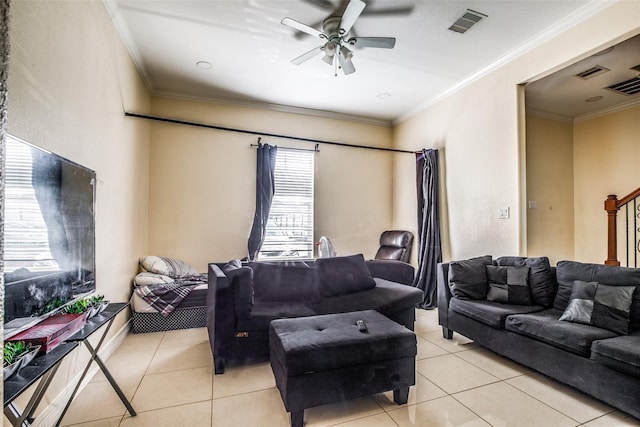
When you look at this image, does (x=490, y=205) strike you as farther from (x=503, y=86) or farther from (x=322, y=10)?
(x=322, y=10)

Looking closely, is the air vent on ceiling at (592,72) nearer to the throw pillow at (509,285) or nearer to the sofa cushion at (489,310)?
the throw pillow at (509,285)

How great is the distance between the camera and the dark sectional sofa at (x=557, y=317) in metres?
1.90

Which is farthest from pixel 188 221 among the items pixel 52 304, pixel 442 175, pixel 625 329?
pixel 625 329

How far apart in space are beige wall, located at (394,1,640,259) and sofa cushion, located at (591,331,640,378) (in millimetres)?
1426

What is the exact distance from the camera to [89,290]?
2.01m

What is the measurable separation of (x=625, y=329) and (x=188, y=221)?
4641mm

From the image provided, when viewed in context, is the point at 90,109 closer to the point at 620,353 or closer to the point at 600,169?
the point at 620,353

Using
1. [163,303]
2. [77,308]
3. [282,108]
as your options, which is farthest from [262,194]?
[77,308]

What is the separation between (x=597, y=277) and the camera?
2.43m

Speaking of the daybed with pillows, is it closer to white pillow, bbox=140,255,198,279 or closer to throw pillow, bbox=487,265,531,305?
white pillow, bbox=140,255,198,279

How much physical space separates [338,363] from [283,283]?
1298mm

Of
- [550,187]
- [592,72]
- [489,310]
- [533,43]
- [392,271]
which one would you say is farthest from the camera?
[550,187]

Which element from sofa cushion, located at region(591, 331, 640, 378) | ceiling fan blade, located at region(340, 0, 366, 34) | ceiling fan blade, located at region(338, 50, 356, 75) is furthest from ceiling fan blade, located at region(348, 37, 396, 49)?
sofa cushion, located at region(591, 331, 640, 378)

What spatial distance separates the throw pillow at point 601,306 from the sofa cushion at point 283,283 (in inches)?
83.1
